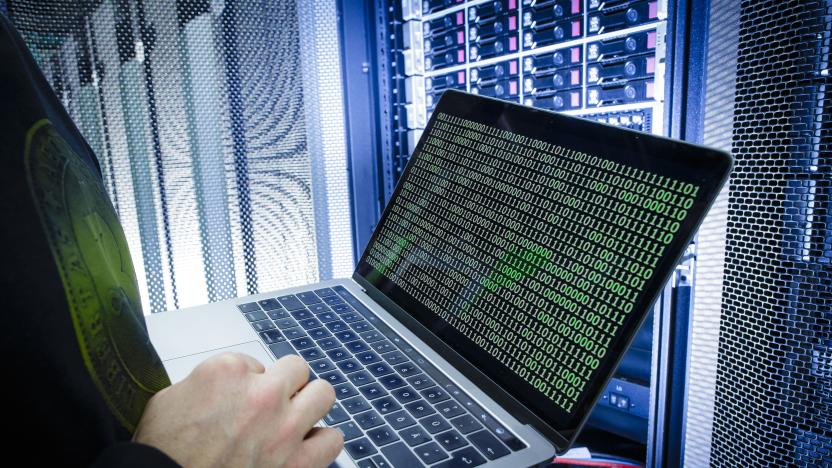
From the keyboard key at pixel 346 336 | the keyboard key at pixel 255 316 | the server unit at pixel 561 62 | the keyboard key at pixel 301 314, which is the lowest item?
the keyboard key at pixel 346 336

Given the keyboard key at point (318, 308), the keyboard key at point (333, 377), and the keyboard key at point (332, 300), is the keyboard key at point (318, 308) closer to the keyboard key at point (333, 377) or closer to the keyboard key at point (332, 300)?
the keyboard key at point (332, 300)

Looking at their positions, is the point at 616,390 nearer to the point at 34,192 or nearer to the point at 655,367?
the point at 655,367

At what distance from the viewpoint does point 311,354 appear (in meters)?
0.68

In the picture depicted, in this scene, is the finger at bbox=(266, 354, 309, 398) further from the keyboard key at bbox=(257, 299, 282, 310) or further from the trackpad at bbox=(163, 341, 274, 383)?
the keyboard key at bbox=(257, 299, 282, 310)

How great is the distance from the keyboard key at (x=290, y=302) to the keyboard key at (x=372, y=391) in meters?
0.28

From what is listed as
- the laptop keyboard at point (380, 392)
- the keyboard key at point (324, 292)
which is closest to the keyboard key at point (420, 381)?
the laptop keyboard at point (380, 392)

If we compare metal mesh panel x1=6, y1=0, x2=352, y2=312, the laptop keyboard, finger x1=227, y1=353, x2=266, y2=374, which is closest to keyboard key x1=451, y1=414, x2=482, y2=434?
the laptop keyboard

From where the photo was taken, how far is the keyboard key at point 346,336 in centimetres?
71

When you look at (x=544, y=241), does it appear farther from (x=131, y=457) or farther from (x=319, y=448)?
(x=131, y=457)

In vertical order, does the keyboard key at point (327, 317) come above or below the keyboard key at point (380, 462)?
above

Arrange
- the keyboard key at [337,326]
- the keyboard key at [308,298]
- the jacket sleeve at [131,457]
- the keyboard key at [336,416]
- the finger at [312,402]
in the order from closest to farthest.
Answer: the jacket sleeve at [131,457]
the finger at [312,402]
the keyboard key at [336,416]
the keyboard key at [337,326]
the keyboard key at [308,298]

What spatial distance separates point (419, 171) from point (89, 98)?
22.7 inches

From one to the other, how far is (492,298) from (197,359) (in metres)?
0.41

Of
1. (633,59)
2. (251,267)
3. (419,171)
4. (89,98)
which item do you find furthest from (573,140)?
(89,98)
